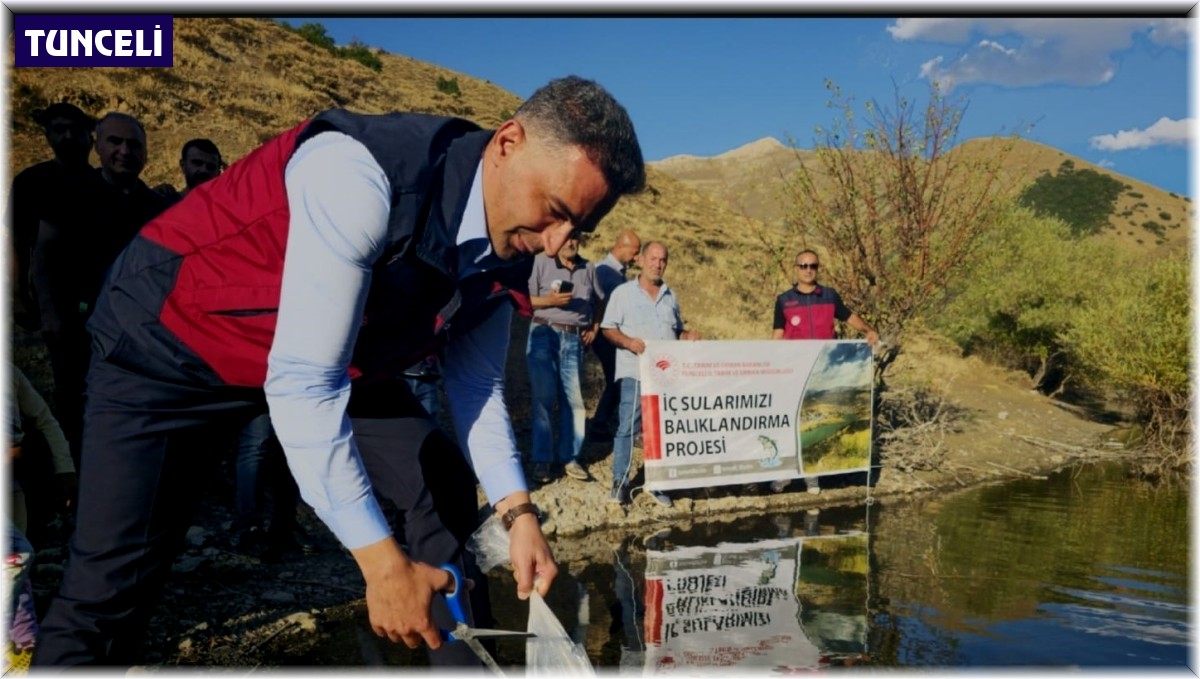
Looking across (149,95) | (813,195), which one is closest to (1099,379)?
(813,195)

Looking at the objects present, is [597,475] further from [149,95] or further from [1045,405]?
[149,95]

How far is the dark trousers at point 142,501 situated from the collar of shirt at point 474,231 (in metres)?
0.59

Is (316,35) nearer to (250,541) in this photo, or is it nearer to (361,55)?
(361,55)

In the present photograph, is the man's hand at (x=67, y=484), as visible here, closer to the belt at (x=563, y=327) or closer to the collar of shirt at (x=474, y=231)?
the collar of shirt at (x=474, y=231)

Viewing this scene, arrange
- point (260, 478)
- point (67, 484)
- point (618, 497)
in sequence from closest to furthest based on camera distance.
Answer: point (67, 484), point (260, 478), point (618, 497)

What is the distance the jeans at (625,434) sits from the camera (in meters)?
8.02

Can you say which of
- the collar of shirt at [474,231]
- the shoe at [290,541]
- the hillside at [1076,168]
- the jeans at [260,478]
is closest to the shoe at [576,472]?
the shoe at [290,541]

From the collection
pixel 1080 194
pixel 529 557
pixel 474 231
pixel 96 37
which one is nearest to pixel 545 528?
pixel 96 37

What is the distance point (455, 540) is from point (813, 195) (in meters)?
9.86

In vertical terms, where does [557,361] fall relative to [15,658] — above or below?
above

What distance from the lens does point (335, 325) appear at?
6.54 ft

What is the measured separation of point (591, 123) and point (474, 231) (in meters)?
0.37

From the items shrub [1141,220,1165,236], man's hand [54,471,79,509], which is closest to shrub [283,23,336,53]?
man's hand [54,471,79,509]

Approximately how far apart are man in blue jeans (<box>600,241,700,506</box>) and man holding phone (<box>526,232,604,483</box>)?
1.01 feet
